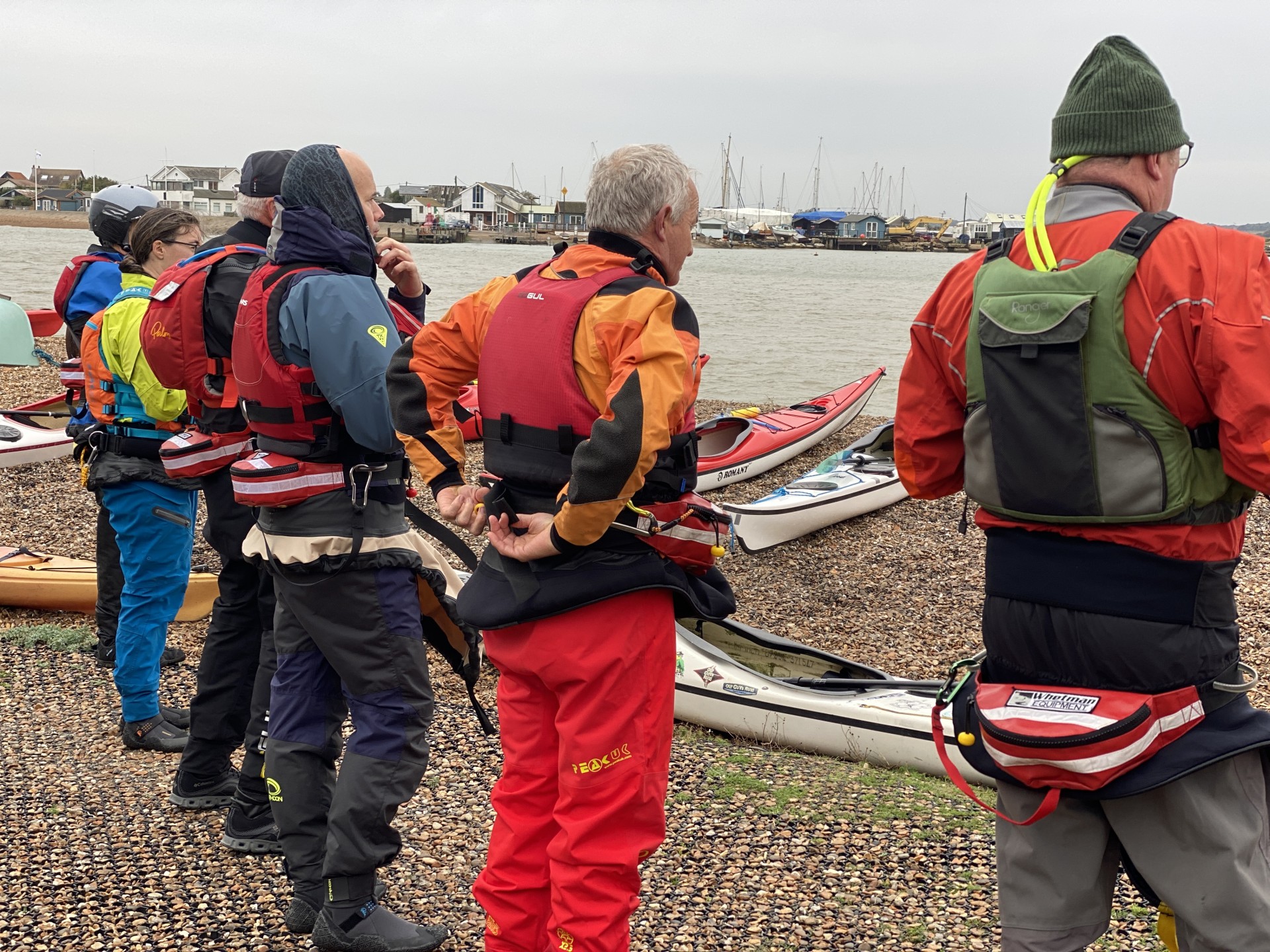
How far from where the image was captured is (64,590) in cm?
636

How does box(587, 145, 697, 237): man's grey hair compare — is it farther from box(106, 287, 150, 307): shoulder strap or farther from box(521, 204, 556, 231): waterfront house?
box(521, 204, 556, 231): waterfront house

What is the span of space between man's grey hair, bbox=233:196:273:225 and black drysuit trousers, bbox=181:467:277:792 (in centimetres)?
81

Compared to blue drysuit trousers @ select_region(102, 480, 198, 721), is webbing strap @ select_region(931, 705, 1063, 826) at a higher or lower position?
higher

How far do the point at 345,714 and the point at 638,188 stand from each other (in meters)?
1.67

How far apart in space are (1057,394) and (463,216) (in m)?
94.7

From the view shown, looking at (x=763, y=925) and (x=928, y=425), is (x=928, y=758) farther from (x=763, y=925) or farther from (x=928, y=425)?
(x=928, y=425)

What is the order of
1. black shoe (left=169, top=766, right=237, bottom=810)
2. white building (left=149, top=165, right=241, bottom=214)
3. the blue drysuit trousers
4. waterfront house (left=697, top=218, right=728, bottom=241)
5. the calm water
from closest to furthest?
black shoe (left=169, top=766, right=237, bottom=810) < the blue drysuit trousers < the calm water < white building (left=149, top=165, right=241, bottom=214) < waterfront house (left=697, top=218, right=728, bottom=241)

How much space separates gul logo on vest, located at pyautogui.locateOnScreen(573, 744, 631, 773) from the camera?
7.55 feet

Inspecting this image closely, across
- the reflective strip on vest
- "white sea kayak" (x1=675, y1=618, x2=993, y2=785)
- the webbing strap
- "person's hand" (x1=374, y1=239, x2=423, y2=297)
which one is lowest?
"white sea kayak" (x1=675, y1=618, x2=993, y2=785)

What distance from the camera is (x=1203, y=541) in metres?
1.89

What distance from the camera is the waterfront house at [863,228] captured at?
362 ft

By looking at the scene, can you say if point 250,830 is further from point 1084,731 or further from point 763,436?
point 763,436

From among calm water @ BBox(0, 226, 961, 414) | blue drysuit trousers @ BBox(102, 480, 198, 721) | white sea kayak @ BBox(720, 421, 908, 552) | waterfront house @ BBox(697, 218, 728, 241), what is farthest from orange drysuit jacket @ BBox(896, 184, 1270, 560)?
waterfront house @ BBox(697, 218, 728, 241)

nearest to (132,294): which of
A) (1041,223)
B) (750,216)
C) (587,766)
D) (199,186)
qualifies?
(587,766)
